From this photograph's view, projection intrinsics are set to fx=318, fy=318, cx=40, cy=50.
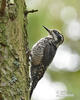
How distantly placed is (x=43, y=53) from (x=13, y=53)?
7.00ft

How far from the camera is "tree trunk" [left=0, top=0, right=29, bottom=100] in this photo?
3.46 metres

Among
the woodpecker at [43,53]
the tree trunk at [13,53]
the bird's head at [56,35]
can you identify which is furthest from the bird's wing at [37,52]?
the tree trunk at [13,53]

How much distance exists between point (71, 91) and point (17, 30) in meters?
2.53

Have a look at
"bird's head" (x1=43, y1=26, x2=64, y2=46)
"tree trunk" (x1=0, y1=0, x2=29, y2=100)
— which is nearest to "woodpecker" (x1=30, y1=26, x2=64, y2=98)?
"bird's head" (x1=43, y1=26, x2=64, y2=46)

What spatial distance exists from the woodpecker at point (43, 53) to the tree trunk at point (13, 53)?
1.56 m

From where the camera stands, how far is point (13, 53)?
3.66 meters

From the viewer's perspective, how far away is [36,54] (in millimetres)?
5703

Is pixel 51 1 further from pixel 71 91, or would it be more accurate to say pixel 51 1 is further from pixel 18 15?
pixel 18 15

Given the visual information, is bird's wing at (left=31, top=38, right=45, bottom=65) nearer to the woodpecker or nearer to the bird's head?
the woodpecker

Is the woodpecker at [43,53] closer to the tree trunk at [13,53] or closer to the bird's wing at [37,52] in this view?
the bird's wing at [37,52]

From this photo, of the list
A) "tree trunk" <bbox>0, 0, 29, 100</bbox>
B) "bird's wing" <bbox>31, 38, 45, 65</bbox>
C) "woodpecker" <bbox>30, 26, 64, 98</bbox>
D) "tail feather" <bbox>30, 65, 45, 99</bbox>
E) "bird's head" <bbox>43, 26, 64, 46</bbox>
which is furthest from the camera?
"bird's head" <bbox>43, 26, 64, 46</bbox>

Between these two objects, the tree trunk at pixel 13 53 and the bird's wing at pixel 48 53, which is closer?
the tree trunk at pixel 13 53

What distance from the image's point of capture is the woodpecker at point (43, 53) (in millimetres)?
5548

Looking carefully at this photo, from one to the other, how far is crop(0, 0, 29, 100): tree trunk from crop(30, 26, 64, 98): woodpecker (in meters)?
1.56
